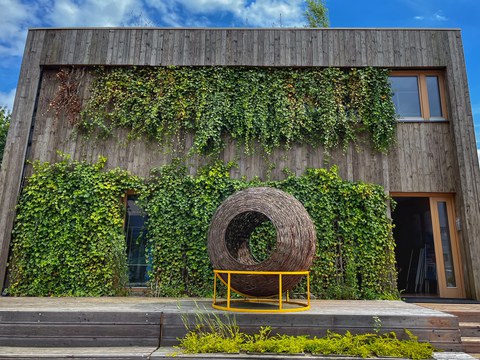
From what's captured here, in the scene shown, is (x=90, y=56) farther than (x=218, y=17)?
No

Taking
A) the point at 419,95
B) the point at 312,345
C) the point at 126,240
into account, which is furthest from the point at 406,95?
the point at 126,240

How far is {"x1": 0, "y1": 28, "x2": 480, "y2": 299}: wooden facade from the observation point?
23.8 feet

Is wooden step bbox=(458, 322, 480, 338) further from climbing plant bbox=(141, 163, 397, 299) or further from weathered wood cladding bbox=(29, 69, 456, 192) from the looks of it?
weathered wood cladding bbox=(29, 69, 456, 192)

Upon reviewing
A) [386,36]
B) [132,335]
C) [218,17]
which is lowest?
[132,335]

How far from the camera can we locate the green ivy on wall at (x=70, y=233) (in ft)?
22.0

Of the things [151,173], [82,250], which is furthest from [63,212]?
[151,173]

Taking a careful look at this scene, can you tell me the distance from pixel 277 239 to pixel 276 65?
497 cm

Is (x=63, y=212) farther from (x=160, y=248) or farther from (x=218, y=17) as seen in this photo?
(x=218, y=17)

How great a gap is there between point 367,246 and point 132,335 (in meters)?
4.81

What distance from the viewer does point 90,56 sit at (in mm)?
7906

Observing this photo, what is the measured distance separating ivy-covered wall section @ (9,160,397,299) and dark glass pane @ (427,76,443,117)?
7.55 feet

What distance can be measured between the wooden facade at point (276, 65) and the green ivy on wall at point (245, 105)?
236 mm

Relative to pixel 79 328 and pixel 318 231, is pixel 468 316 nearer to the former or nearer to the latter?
pixel 318 231

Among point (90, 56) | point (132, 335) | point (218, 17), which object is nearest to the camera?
point (132, 335)
